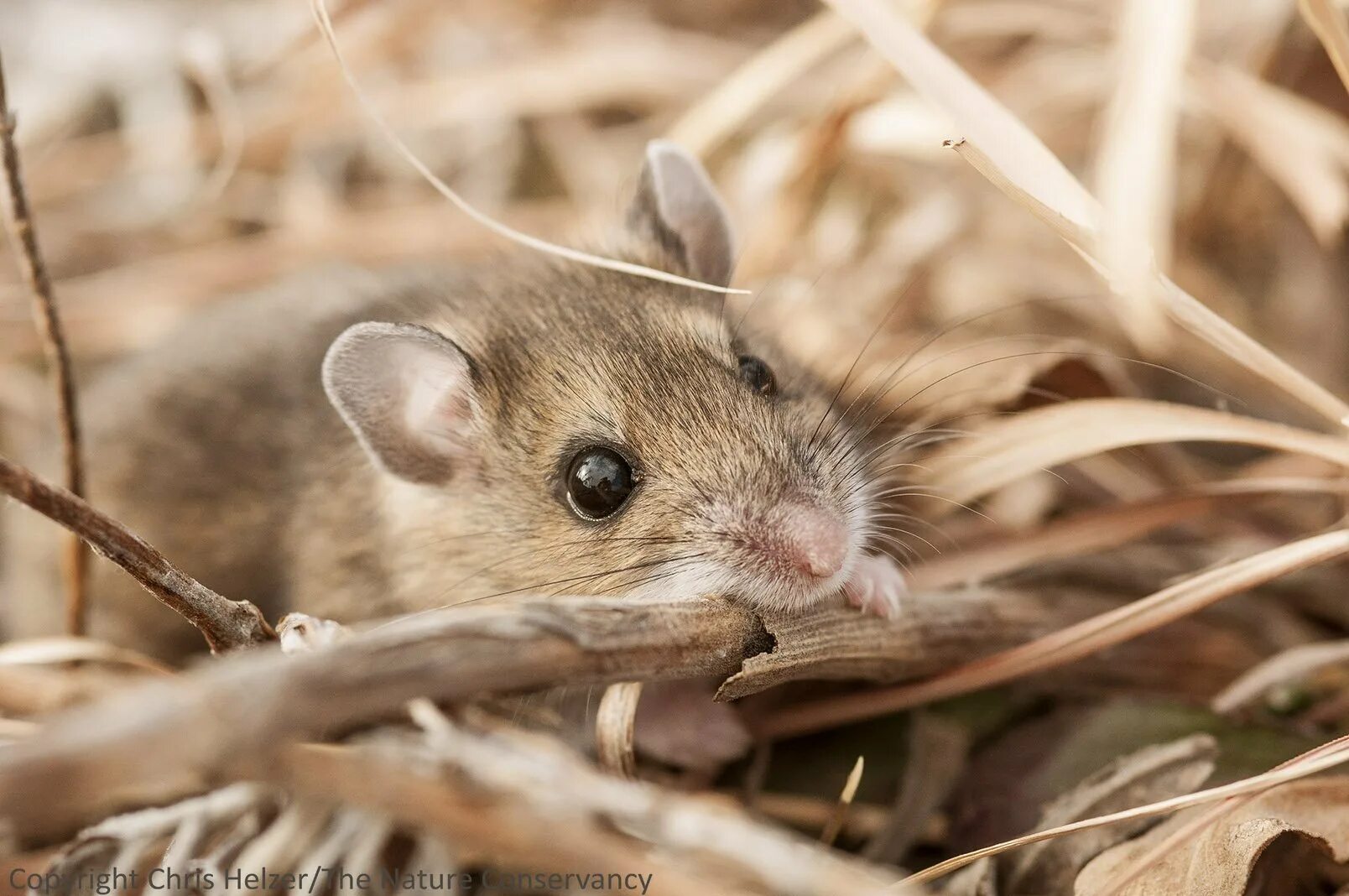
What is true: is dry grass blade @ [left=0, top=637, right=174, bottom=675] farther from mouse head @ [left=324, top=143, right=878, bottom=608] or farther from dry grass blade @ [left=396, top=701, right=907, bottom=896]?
dry grass blade @ [left=396, top=701, right=907, bottom=896]

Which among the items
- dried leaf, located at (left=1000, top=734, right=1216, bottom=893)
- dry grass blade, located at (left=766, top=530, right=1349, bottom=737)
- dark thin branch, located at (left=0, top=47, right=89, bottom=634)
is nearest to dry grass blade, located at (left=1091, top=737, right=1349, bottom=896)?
dried leaf, located at (left=1000, top=734, right=1216, bottom=893)

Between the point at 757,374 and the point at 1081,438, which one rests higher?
the point at 757,374

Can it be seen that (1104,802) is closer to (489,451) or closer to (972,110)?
(972,110)

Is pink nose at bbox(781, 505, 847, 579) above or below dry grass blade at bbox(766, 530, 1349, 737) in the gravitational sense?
above

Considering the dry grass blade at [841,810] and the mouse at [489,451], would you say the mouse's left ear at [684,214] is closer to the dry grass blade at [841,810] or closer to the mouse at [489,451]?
the mouse at [489,451]

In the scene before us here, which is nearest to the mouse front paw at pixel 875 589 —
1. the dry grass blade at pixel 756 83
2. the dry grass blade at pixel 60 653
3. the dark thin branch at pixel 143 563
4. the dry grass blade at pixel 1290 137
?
the dark thin branch at pixel 143 563

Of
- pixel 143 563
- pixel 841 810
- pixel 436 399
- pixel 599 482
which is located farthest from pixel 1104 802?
pixel 143 563
